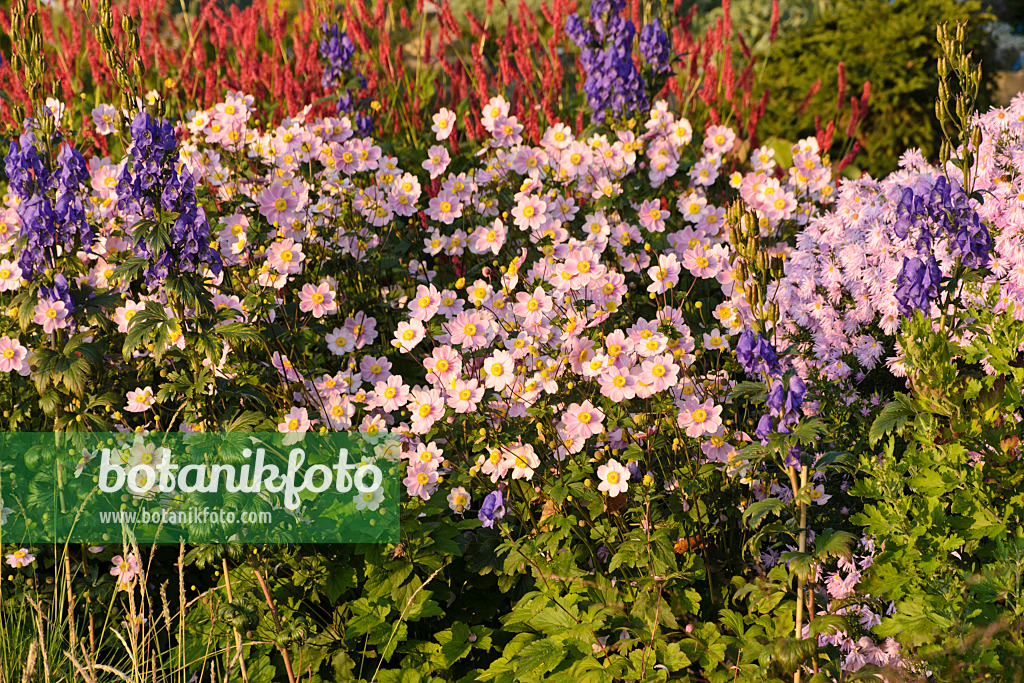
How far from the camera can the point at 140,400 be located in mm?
2816

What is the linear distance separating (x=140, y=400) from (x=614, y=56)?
8.22ft

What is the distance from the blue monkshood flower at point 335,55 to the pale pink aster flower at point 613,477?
123 inches

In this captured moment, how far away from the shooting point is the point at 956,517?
2.12 meters

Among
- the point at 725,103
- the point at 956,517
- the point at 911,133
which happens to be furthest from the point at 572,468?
the point at 911,133

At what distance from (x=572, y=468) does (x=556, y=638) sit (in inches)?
17.8

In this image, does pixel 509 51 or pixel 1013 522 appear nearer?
pixel 1013 522

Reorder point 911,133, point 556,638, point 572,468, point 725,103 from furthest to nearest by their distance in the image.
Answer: point 911,133
point 725,103
point 572,468
point 556,638

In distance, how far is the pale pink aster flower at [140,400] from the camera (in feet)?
9.14

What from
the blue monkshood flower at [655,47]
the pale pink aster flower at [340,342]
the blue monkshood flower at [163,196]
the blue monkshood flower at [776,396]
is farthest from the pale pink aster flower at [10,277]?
the blue monkshood flower at [655,47]

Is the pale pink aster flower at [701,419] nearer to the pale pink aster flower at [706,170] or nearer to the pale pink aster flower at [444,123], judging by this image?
the pale pink aster flower at [706,170]

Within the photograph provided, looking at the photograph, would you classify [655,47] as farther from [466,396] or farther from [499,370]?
[466,396]

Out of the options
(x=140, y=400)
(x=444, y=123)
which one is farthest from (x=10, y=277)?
(x=444, y=123)

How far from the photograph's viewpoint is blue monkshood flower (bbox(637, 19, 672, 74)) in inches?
162

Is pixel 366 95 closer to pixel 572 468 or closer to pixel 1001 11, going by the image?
pixel 572 468
